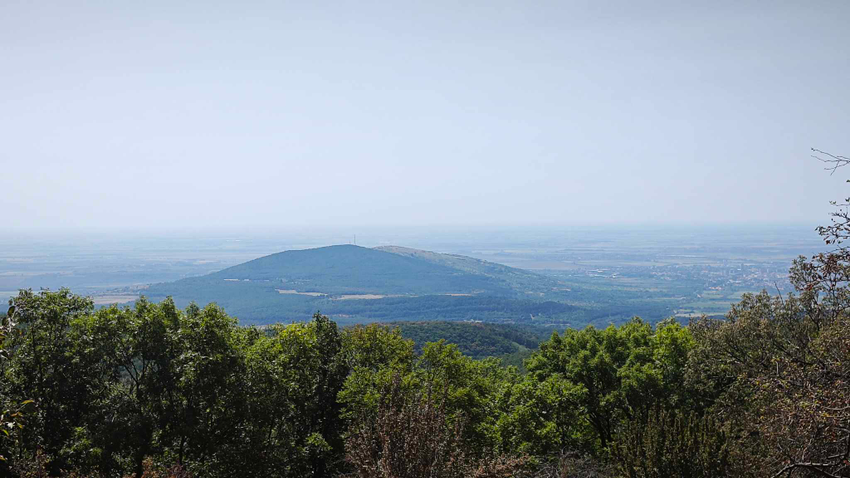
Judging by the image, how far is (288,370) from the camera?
61.3 feet

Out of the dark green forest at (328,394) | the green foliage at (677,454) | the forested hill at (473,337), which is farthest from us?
the forested hill at (473,337)

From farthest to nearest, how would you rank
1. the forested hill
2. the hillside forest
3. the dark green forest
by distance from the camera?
1. the forested hill
2. the dark green forest
3. the hillside forest

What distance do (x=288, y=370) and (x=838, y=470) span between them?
15701mm

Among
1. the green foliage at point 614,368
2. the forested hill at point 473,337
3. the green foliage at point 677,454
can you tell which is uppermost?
the green foliage at point 677,454

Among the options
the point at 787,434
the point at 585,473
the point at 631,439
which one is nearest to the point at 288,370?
the point at 585,473

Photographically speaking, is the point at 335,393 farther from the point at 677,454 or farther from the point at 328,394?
the point at 677,454

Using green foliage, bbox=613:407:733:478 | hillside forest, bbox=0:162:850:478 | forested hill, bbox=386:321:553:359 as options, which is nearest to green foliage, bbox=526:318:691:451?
→ hillside forest, bbox=0:162:850:478

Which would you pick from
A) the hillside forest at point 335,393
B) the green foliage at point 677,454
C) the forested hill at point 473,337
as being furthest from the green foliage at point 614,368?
the forested hill at point 473,337

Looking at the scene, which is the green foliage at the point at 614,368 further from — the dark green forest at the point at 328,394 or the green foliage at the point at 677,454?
the green foliage at the point at 677,454

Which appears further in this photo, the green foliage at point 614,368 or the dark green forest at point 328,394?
the green foliage at point 614,368

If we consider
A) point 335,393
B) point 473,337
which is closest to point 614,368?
point 335,393

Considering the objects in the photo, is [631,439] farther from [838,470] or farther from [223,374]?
[223,374]

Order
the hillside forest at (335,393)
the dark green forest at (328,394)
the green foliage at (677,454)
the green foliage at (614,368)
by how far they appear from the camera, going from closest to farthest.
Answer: the green foliage at (677,454), the hillside forest at (335,393), the dark green forest at (328,394), the green foliage at (614,368)

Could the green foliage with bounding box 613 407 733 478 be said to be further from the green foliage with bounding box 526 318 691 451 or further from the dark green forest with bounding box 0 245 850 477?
the green foliage with bounding box 526 318 691 451
